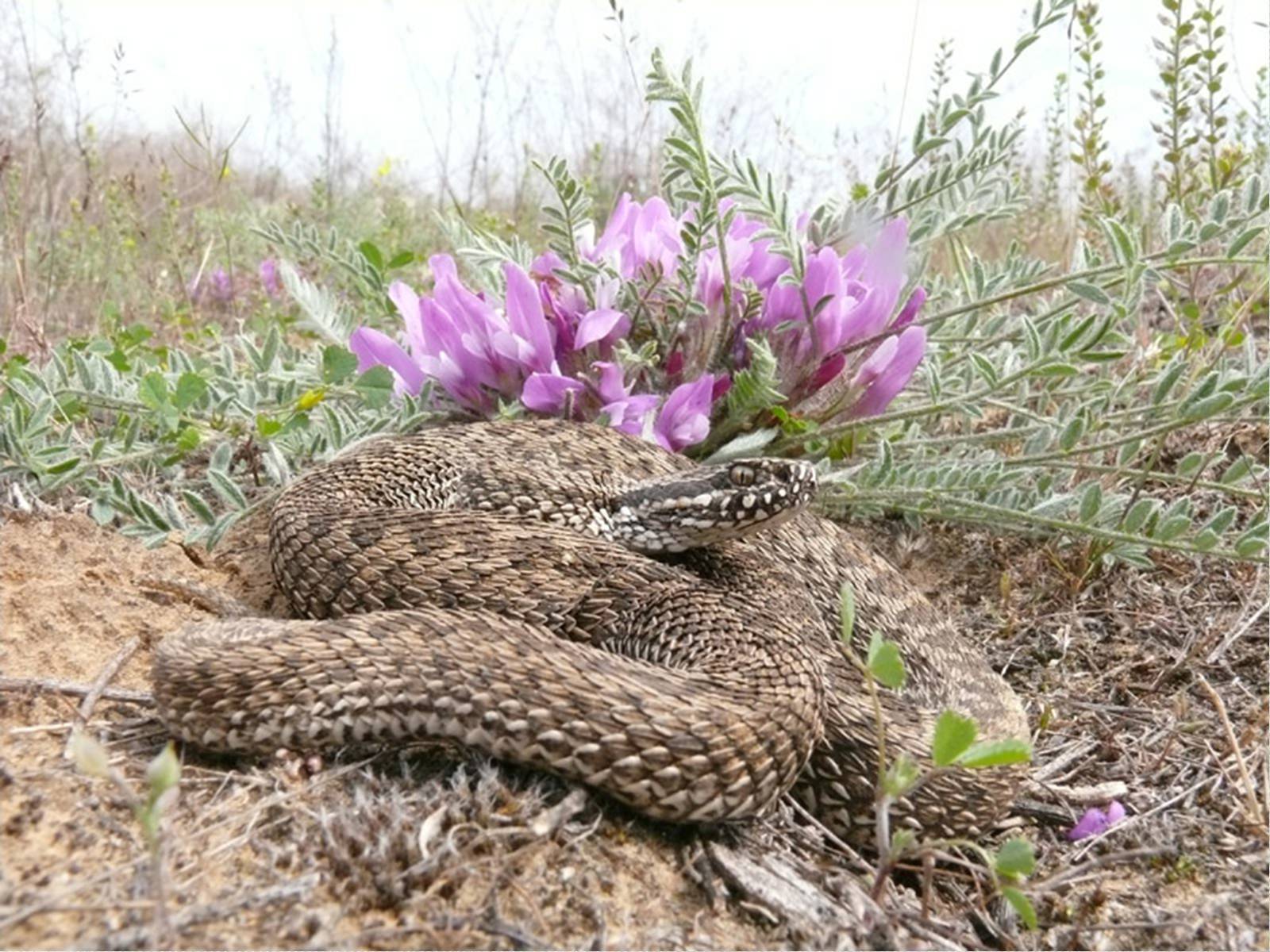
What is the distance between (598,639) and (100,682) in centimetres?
120

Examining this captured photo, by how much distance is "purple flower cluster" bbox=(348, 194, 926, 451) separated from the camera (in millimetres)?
3732

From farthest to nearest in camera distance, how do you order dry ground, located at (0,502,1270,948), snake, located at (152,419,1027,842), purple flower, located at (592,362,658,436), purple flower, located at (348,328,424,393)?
1. purple flower, located at (348,328,424,393)
2. purple flower, located at (592,362,658,436)
3. snake, located at (152,419,1027,842)
4. dry ground, located at (0,502,1270,948)

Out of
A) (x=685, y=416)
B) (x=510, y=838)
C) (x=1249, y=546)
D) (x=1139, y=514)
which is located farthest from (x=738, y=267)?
(x=510, y=838)

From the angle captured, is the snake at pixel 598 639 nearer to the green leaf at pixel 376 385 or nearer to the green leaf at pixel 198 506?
the green leaf at pixel 376 385

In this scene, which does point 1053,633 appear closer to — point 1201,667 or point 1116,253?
point 1201,667

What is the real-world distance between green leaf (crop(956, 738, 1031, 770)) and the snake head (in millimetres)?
Answer: 1170

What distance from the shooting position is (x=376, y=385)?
12.2 feet

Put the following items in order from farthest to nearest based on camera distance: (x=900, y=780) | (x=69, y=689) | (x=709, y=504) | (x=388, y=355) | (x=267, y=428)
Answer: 1. (x=388, y=355)
2. (x=267, y=428)
3. (x=709, y=504)
4. (x=69, y=689)
5. (x=900, y=780)

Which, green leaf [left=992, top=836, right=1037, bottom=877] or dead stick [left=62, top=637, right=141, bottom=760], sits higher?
dead stick [left=62, top=637, right=141, bottom=760]

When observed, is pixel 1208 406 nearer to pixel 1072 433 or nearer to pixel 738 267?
pixel 1072 433

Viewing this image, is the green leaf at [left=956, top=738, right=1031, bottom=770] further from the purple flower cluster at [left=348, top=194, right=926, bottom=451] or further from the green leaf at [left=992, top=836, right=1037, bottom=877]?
the purple flower cluster at [left=348, top=194, right=926, bottom=451]

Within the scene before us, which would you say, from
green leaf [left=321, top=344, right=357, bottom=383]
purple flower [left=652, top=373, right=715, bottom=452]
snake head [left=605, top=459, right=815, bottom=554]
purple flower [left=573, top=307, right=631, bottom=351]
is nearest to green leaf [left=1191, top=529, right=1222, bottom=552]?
snake head [left=605, top=459, right=815, bottom=554]

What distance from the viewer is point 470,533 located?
10.2ft

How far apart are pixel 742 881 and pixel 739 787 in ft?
0.64
